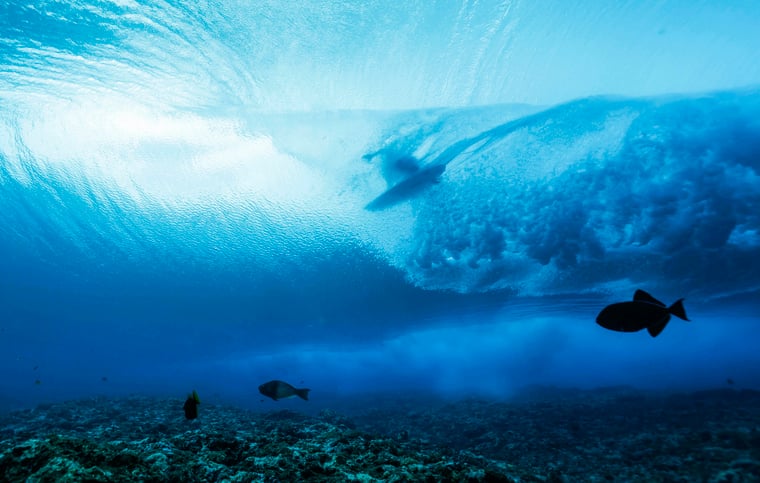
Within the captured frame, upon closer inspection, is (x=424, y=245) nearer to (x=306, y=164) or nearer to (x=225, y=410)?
A: (x=306, y=164)

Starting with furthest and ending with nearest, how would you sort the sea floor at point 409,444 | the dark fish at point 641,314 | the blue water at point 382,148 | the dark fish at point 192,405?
the blue water at point 382,148
the dark fish at point 192,405
the sea floor at point 409,444
the dark fish at point 641,314

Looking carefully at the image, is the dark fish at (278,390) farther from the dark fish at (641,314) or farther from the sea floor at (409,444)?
the dark fish at (641,314)

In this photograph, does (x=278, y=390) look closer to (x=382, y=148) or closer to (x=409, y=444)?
(x=409, y=444)

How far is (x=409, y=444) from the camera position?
7.71 m

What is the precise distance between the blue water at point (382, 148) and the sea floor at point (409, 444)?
892 cm

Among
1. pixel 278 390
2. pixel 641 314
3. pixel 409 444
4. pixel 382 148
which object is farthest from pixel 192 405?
pixel 382 148

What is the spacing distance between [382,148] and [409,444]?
1000 cm

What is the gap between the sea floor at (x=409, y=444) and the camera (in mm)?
3211

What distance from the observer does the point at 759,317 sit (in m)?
39.2

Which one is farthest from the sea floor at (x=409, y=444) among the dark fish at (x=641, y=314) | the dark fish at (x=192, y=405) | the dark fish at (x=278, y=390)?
the dark fish at (x=641, y=314)

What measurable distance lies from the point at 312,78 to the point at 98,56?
5.93 m

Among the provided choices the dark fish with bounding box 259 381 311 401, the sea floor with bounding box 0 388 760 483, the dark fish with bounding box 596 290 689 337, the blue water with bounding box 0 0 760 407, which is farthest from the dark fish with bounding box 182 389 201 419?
the blue water with bounding box 0 0 760 407

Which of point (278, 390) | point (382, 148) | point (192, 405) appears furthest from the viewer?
point (382, 148)

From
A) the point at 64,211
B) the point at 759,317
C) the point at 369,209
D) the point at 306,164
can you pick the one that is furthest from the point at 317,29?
the point at 759,317
